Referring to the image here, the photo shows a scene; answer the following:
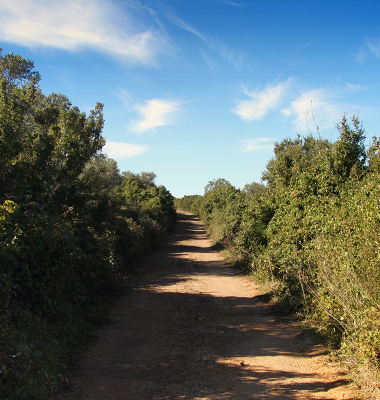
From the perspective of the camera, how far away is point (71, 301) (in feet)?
24.6

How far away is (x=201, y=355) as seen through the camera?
6086 mm

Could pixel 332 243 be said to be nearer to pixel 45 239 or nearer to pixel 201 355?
pixel 201 355

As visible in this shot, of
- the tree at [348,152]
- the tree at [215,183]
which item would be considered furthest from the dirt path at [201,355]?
the tree at [215,183]

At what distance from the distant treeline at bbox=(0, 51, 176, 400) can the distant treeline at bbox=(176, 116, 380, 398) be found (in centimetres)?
451

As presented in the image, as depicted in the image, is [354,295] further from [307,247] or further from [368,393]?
[307,247]

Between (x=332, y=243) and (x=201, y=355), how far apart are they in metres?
3.53

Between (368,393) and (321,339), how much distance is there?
2.42 meters

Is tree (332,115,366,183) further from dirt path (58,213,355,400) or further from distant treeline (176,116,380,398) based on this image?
dirt path (58,213,355,400)

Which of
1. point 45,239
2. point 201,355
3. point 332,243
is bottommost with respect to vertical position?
point 201,355

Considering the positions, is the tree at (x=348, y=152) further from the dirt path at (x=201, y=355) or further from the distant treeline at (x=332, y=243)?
the dirt path at (x=201, y=355)

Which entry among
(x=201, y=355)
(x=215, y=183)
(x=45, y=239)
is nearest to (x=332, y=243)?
(x=201, y=355)

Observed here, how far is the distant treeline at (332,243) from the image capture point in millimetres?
4977

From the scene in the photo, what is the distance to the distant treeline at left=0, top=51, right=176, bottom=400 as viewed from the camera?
172 inches

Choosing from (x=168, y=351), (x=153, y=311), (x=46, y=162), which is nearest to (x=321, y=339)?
(x=168, y=351)
